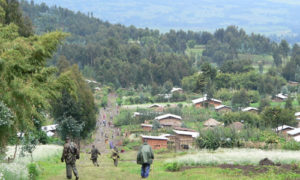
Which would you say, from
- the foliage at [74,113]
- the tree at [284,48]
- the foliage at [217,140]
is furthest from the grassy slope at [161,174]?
the tree at [284,48]

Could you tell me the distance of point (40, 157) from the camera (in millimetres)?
22125

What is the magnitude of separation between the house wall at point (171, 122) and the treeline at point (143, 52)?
46.9 metres

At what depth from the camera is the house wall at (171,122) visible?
6427 cm

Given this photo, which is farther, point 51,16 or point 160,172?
point 51,16

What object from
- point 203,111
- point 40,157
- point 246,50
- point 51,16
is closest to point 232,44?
point 246,50

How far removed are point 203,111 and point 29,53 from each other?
6385 cm

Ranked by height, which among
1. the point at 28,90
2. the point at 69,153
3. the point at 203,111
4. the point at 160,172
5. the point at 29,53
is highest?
the point at 29,53

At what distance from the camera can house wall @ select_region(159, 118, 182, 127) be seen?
64.3 m

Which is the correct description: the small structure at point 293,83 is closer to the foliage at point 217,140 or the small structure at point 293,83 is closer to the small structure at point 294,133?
the small structure at point 294,133

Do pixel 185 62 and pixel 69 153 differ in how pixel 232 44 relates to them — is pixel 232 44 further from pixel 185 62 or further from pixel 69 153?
pixel 69 153

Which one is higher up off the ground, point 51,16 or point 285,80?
point 51,16

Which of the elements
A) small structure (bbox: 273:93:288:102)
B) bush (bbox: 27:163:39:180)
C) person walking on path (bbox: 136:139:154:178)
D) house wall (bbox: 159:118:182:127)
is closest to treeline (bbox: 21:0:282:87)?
small structure (bbox: 273:93:288:102)

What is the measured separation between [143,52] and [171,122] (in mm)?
79216

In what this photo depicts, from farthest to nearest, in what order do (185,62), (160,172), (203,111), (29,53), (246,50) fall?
1. (246,50)
2. (185,62)
3. (203,111)
4. (160,172)
5. (29,53)
